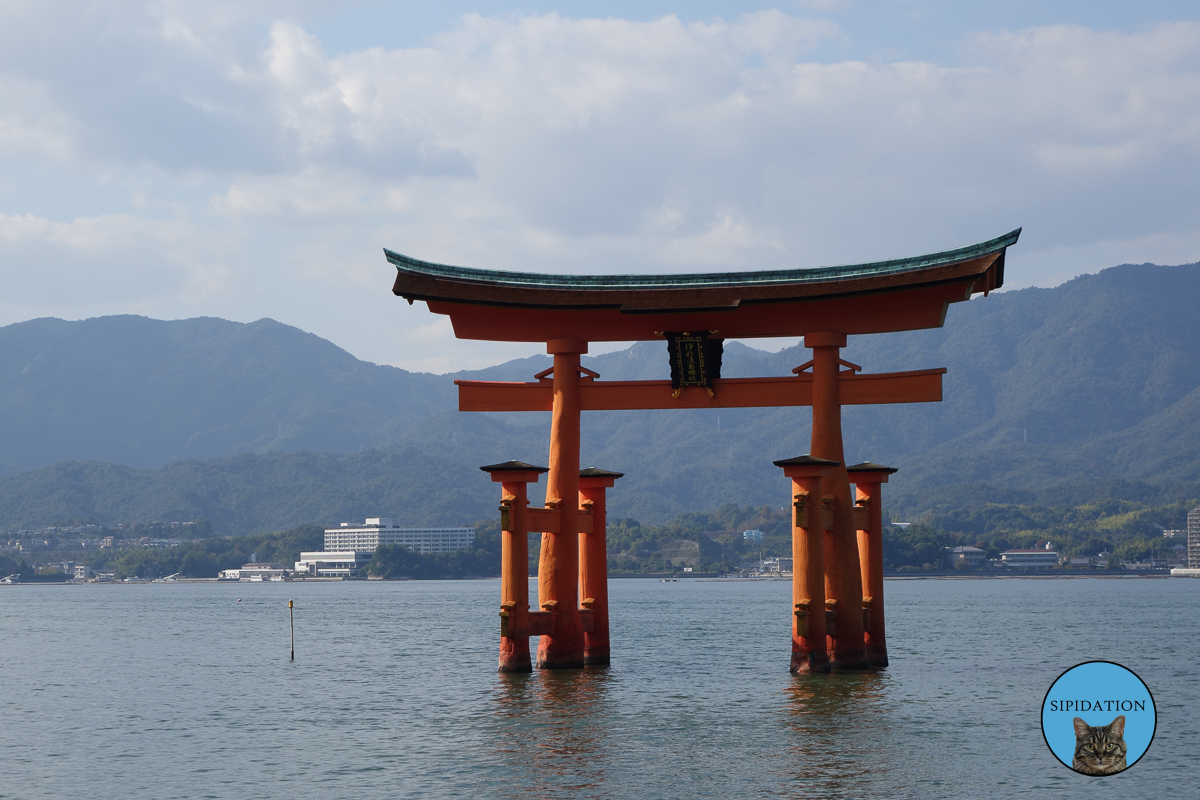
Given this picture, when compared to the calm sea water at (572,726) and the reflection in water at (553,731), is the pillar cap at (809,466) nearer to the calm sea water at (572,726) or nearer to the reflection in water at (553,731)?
the calm sea water at (572,726)

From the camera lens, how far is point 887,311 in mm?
26875

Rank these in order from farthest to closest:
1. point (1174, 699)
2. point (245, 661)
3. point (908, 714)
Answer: point (245, 661), point (1174, 699), point (908, 714)

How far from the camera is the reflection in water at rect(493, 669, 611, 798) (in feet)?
60.1

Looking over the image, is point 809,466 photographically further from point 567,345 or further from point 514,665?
point 514,665

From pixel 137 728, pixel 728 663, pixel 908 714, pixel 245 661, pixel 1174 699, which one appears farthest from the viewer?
pixel 245 661

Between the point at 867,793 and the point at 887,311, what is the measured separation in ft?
40.7

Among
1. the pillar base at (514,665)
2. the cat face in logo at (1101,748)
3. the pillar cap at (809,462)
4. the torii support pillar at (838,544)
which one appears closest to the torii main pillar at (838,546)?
the torii support pillar at (838,544)

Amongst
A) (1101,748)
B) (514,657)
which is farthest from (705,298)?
(1101,748)

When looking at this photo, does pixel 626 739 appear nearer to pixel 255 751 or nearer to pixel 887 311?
pixel 255 751

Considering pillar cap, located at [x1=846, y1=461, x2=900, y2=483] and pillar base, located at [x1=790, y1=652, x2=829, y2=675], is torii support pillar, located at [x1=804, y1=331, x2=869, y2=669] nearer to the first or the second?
pillar base, located at [x1=790, y1=652, x2=829, y2=675]

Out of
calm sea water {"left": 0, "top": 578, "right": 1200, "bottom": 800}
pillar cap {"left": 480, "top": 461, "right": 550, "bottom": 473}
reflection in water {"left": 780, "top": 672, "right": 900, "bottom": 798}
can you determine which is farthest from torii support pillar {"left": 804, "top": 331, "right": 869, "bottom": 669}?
pillar cap {"left": 480, "top": 461, "right": 550, "bottom": 473}

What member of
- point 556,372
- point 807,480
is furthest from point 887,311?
point 556,372

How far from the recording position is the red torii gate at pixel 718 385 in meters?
26.1

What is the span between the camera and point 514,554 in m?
26.6
